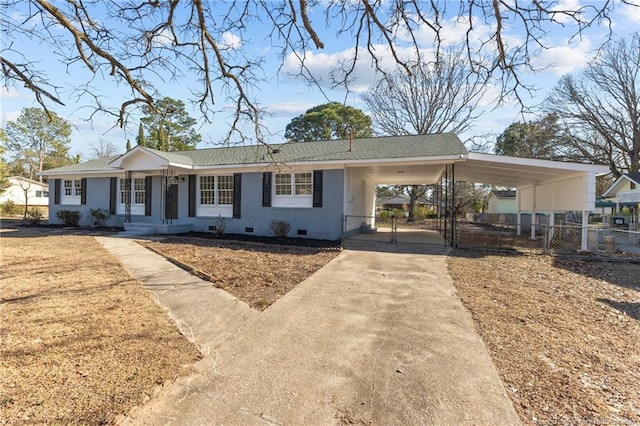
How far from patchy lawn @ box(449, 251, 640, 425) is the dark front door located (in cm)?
1234

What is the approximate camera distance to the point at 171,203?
1512 cm

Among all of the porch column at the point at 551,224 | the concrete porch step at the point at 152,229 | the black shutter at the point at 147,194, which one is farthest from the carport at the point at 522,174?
the black shutter at the point at 147,194

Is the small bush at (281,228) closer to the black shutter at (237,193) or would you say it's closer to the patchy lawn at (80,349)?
the black shutter at (237,193)

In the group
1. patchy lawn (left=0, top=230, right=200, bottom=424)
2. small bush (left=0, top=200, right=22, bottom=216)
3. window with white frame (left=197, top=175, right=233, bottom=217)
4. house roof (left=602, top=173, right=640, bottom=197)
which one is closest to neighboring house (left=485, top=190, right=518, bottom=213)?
house roof (left=602, top=173, right=640, bottom=197)

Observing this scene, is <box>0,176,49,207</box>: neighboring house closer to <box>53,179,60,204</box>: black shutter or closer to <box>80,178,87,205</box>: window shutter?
<box>53,179,60,204</box>: black shutter

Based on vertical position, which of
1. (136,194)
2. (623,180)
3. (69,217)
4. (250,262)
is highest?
(623,180)

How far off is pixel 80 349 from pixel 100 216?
15.1m

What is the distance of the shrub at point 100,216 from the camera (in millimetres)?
16016

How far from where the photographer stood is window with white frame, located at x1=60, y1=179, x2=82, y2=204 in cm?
1781

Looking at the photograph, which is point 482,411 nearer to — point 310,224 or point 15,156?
point 310,224

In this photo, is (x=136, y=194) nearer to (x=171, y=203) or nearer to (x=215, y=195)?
(x=171, y=203)

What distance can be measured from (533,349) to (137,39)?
6802 millimetres

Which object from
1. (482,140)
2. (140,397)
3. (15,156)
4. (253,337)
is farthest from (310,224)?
(15,156)

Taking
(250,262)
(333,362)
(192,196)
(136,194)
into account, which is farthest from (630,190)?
(136,194)
